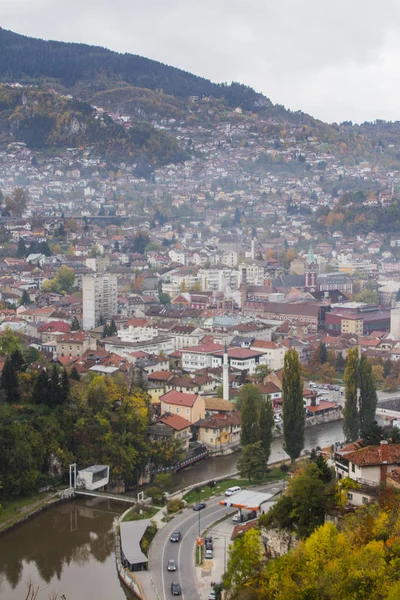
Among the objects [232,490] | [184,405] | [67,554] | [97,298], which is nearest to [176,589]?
[67,554]

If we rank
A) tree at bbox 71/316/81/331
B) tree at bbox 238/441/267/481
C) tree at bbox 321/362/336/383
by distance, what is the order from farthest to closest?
tree at bbox 71/316/81/331 → tree at bbox 321/362/336/383 → tree at bbox 238/441/267/481

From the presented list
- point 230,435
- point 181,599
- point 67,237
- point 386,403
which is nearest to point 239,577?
point 181,599

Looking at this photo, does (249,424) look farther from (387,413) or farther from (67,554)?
(387,413)

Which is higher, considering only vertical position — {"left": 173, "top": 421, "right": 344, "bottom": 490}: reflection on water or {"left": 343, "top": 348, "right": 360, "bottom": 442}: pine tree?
{"left": 343, "top": 348, "right": 360, "bottom": 442}: pine tree

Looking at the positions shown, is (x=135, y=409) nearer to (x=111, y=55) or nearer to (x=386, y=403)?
(x=386, y=403)

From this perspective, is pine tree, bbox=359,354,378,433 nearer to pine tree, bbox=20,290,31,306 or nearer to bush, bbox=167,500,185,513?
bush, bbox=167,500,185,513

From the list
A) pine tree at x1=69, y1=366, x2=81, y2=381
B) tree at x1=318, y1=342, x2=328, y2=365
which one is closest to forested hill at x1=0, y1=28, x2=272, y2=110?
tree at x1=318, y1=342, x2=328, y2=365
